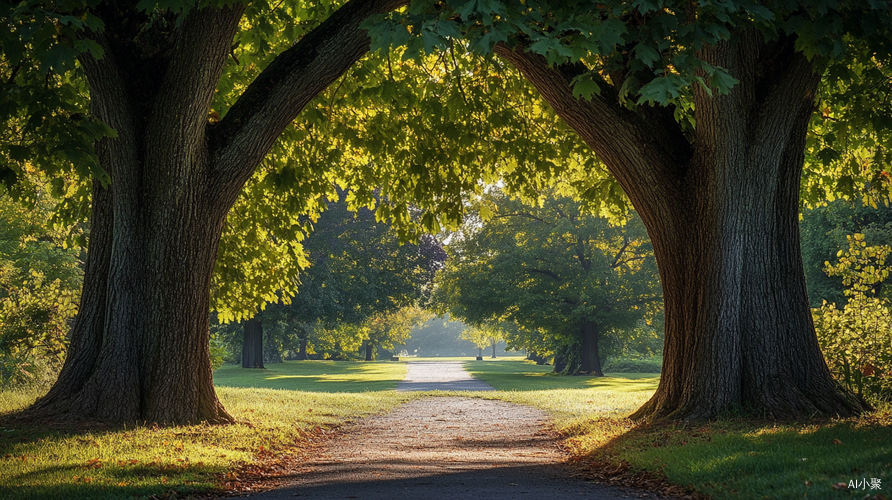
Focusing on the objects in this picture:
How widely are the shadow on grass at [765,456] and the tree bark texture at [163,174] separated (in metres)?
5.61

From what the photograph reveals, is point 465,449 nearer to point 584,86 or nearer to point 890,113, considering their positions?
point 584,86

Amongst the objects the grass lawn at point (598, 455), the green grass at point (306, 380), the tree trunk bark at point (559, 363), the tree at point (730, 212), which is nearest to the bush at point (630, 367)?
the tree trunk bark at point (559, 363)

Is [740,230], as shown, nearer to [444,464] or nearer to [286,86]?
[444,464]

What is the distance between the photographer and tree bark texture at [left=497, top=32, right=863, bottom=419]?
8078 millimetres

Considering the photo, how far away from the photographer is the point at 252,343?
37719mm

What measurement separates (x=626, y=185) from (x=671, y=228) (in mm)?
855

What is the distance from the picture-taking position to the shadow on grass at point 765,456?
192 inches

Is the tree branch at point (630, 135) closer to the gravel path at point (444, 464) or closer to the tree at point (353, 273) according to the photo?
the gravel path at point (444, 464)

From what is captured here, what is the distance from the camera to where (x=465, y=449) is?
372 inches

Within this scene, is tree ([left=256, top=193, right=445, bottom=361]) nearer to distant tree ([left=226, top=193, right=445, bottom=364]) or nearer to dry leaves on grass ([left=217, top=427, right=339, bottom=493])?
distant tree ([left=226, top=193, right=445, bottom=364])

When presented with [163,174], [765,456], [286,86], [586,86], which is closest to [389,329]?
[163,174]

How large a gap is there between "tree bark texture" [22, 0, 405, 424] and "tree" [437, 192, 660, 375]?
77.2ft

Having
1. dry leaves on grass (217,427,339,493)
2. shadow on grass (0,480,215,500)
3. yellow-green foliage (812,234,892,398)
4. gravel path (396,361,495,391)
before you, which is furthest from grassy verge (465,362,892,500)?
gravel path (396,361,495,391)

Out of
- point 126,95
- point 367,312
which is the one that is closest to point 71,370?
point 126,95
